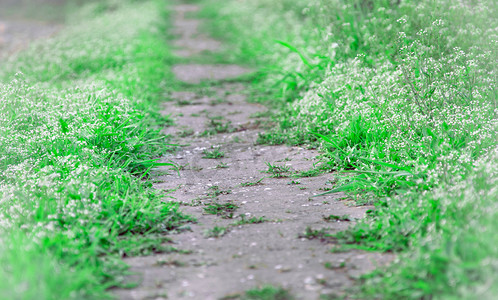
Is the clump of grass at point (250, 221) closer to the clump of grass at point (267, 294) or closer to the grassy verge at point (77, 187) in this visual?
the grassy verge at point (77, 187)

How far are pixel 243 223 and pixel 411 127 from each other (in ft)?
5.71

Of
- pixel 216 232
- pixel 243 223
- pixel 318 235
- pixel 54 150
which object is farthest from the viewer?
pixel 54 150

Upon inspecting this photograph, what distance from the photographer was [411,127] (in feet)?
13.8

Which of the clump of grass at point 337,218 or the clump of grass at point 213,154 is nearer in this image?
the clump of grass at point 337,218

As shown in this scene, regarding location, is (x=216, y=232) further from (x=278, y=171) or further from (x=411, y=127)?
(x=411, y=127)

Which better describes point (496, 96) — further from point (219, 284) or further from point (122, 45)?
point (122, 45)

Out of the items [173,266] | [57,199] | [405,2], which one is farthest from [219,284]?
[405,2]

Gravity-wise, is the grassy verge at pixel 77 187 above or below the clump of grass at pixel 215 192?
above

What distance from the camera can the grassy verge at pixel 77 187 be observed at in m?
2.59

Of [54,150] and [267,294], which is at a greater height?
[54,150]

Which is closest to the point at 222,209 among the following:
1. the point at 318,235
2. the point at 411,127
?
the point at 318,235

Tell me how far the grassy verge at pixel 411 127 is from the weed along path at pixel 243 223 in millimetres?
228

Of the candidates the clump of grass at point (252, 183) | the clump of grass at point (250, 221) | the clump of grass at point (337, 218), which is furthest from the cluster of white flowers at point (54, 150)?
the clump of grass at point (337, 218)

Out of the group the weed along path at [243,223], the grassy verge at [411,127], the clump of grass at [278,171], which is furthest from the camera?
the clump of grass at [278,171]
